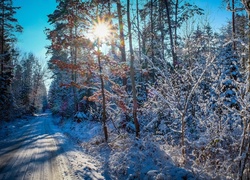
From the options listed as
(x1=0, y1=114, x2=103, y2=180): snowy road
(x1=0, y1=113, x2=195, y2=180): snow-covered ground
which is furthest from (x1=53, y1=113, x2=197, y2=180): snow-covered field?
(x1=0, y1=114, x2=103, y2=180): snowy road

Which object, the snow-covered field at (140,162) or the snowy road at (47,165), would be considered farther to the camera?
the snowy road at (47,165)

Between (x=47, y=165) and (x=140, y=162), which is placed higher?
(x=140, y=162)

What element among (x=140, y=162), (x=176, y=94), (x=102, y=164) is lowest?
(x=102, y=164)

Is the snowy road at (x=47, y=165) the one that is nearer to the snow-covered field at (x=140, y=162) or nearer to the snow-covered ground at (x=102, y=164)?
the snow-covered ground at (x=102, y=164)

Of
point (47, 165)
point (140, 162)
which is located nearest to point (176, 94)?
point (140, 162)

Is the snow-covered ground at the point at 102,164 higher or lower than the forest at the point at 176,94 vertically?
lower

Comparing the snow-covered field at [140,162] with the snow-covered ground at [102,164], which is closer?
the snow-covered field at [140,162]

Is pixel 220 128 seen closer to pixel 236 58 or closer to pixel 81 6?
pixel 236 58

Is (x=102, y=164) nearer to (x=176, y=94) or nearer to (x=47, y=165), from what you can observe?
(x=47, y=165)

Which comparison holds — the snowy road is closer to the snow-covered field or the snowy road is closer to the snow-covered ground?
the snow-covered ground

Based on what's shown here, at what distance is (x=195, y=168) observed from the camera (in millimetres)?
4758

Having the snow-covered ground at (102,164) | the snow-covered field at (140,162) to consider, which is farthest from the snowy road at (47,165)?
the snow-covered field at (140,162)

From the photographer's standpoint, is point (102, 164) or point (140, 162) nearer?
point (140, 162)

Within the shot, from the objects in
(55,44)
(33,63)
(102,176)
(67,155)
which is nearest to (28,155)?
(67,155)
